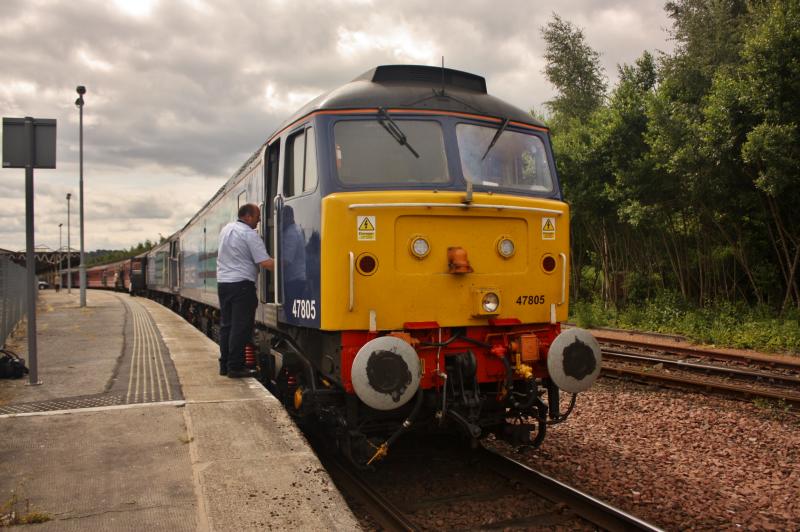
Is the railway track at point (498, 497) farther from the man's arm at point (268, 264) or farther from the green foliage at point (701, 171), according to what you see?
the green foliage at point (701, 171)

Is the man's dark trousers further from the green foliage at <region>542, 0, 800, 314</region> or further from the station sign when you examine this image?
the green foliage at <region>542, 0, 800, 314</region>

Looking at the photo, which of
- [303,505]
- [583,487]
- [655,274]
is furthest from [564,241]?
[655,274]

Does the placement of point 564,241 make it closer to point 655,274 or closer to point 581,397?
point 581,397

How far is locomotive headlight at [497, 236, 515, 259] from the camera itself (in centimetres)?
504

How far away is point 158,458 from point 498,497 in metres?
2.39

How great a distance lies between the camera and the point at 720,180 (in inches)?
521

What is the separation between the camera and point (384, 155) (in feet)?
16.4

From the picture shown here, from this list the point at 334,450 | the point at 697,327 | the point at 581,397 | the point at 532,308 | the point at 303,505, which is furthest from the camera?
the point at 697,327

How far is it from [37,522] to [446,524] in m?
2.45

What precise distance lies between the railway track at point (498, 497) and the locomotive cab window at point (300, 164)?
7.65ft

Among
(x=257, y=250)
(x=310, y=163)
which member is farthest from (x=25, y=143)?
(x=310, y=163)

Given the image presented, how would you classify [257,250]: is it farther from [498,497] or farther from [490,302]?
[498,497]

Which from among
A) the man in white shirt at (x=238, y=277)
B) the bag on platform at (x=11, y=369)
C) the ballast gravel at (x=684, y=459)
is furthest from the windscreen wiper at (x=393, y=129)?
the bag on platform at (x=11, y=369)

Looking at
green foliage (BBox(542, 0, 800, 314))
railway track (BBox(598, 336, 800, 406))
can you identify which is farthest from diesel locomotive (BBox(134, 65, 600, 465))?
green foliage (BBox(542, 0, 800, 314))
